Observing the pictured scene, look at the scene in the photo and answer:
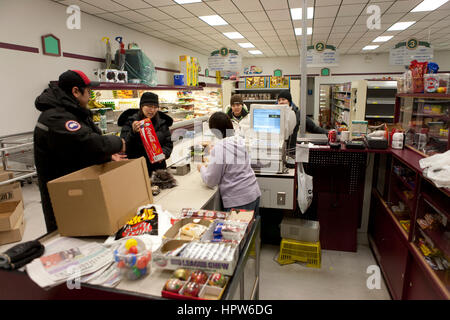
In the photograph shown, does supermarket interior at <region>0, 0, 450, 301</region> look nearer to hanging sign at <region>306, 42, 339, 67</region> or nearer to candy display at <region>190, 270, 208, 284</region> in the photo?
candy display at <region>190, 270, 208, 284</region>

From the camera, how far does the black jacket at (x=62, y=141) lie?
2018 mm

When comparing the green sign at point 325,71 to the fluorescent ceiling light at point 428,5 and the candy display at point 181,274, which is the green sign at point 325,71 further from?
the candy display at point 181,274

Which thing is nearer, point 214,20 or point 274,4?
point 274,4

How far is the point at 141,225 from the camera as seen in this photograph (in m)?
1.82

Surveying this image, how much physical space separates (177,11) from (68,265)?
20.7 feet

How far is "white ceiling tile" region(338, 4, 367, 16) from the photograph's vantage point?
6.41 m

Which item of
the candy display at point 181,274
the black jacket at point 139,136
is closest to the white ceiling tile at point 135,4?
the black jacket at point 139,136

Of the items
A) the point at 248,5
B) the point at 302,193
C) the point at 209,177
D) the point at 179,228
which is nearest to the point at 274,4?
the point at 248,5

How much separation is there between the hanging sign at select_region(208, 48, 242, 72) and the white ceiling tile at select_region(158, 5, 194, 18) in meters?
1.72

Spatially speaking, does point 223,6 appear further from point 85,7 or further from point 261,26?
point 85,7

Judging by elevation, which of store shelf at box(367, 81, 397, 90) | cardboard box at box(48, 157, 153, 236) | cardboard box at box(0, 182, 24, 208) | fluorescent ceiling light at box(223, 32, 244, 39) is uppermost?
fluorescent ceiling light at box(223, 32, 244, 39)

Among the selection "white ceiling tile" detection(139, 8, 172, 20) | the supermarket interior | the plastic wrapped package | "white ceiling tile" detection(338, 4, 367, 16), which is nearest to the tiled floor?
the supermarket interior

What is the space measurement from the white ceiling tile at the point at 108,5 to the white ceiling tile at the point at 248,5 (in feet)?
7.62
